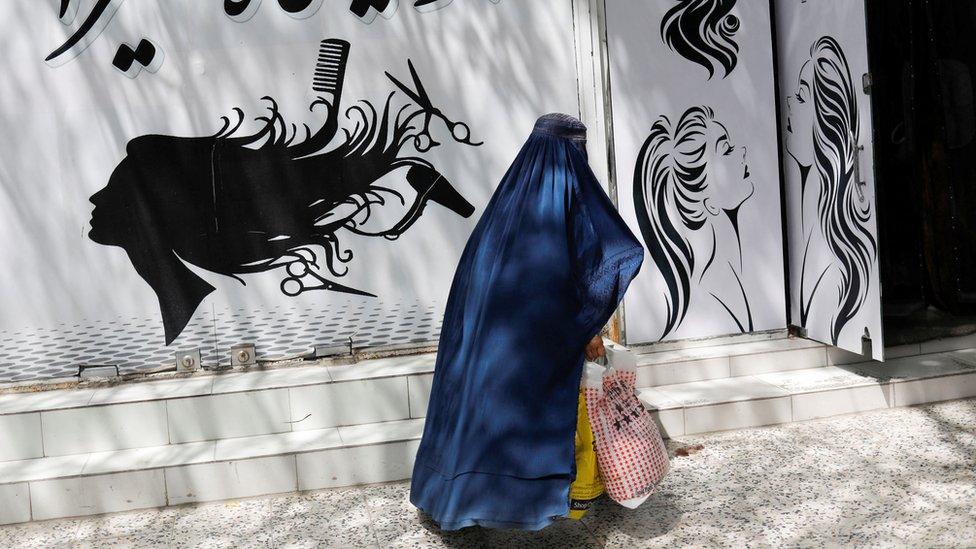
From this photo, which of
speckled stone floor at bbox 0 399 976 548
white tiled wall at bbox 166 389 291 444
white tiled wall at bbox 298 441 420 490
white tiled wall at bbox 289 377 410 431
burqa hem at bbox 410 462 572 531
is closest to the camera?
burqa hem at bbox 410 462 572 531

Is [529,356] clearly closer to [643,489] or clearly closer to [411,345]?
[643,489]

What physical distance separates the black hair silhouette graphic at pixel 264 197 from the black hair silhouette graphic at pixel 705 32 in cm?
144

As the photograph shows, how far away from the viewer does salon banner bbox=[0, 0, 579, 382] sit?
4785mm

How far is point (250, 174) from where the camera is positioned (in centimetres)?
501

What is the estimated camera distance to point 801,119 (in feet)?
17.6

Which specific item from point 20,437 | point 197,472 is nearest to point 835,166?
point 197,472

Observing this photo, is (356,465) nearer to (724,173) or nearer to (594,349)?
(594,349)

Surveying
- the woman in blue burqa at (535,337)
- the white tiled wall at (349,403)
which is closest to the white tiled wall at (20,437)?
the white tiled wall at (349,403)

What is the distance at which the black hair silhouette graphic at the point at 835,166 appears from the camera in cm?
493

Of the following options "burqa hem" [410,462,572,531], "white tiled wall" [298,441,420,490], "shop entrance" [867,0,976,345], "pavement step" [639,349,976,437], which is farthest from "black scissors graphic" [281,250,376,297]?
"shop entrance" [867,0,976,345]

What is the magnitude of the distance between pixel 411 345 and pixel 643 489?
1970mm

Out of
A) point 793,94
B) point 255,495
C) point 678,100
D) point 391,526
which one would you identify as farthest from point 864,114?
point 255,495

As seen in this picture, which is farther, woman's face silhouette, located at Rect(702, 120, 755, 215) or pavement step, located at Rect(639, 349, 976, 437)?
woman's face silhouette, located at Rect(702, 120, 755, 215)

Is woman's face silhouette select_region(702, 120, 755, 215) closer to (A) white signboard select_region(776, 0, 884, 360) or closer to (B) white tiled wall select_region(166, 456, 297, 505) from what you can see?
(A) white signboard select_region(776, 0, 884, 360)
